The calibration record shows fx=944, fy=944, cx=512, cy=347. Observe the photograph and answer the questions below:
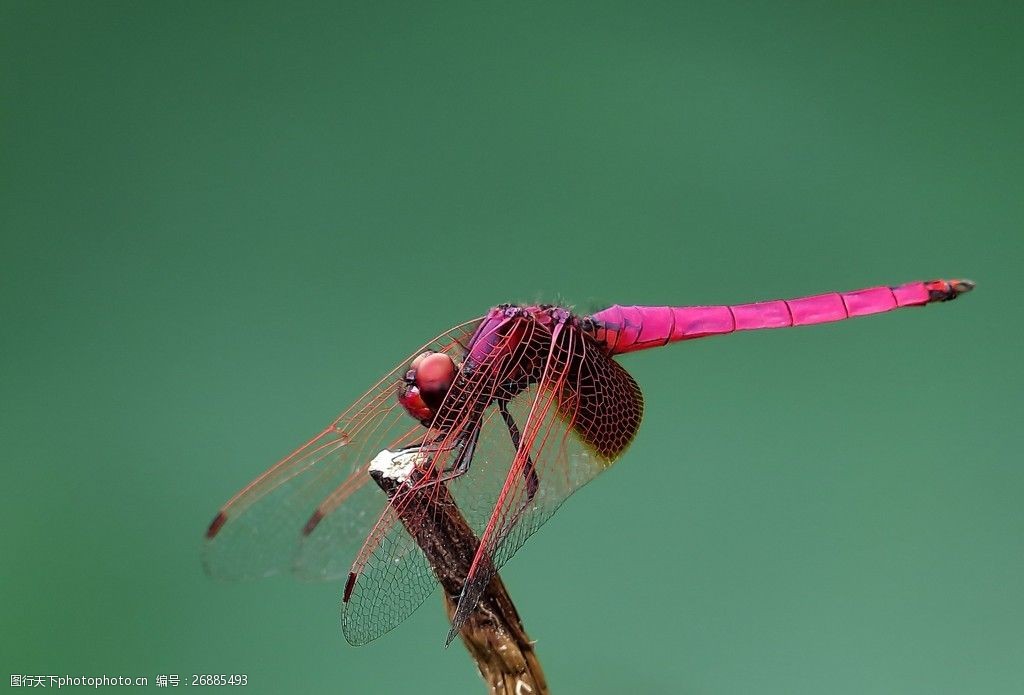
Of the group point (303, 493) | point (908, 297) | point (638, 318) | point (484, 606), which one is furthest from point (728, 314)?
point (303, 493)

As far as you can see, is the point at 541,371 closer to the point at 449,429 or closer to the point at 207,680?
the point at 449,429

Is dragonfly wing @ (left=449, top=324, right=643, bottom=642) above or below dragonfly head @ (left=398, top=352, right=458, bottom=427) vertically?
below

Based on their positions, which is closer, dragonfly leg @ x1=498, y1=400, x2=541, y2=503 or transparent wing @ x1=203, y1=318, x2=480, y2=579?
dragonfly leg @ x1=498, y1=400, x2=541, y2=503

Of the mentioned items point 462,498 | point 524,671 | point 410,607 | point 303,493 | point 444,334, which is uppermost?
point 444,334

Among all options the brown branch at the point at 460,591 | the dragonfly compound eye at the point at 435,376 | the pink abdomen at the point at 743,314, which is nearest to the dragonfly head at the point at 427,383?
the dragonfly compound eye at the point at 435,376

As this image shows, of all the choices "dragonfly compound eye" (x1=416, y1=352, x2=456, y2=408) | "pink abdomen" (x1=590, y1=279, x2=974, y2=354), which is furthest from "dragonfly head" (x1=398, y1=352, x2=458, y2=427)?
"pink abdomen" (x1=590, y1=279, x2=974, y2=354)

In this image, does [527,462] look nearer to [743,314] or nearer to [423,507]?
[423,507]

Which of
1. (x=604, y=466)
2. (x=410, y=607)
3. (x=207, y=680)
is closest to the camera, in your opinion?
(x=410, y=607)

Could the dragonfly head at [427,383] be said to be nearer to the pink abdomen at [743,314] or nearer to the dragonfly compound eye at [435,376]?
the dragonfly compound eye at [435,376]

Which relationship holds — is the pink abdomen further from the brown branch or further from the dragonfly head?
the brown branch
